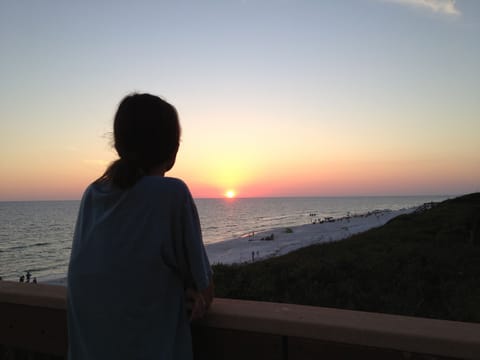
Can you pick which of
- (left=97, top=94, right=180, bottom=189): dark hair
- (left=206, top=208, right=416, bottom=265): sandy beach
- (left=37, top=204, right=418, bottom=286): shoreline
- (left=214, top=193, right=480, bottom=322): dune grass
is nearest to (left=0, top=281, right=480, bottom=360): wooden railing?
(left=97, top=94, right=180, bottom=189): dark hair

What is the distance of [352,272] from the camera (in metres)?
8.61

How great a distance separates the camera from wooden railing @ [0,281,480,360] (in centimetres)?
117

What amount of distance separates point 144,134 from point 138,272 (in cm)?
51

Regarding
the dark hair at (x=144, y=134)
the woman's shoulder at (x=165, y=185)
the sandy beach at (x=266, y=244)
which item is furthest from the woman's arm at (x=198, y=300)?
the sandy beach at (x=266, y=244)

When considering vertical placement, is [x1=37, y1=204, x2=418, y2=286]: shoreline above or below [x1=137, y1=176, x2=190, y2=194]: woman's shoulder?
below

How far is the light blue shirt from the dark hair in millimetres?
117

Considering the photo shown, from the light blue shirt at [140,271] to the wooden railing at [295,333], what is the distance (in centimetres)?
21

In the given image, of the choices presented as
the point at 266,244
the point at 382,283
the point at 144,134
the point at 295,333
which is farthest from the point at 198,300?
the point at 266,244

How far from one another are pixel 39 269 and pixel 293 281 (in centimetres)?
2188

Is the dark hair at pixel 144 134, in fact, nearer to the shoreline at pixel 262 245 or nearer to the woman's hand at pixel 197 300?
the woman's hand at pixel 197 300

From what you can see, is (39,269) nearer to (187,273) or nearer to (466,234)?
(466,234)

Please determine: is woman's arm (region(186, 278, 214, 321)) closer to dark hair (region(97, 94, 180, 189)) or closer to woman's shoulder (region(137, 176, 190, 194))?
woman's shoulder (region(137, 176, 190, 194))

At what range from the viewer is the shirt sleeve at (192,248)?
4.16 ft

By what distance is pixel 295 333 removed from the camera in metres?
1.32
